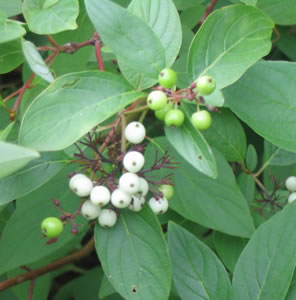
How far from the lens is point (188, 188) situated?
1.36m

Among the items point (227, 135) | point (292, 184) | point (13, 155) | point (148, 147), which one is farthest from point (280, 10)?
point (13, 155)

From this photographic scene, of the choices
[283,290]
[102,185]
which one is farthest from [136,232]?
[283,290]

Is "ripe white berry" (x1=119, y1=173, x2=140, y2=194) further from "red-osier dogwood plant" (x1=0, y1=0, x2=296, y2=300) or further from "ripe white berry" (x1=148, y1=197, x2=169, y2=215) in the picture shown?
"ripe white berry" (x1=148, y1=197, x2=169, y2=215)

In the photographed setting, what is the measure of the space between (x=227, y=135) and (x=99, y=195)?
68 cm

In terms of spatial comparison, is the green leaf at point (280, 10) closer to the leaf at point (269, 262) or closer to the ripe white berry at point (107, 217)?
the leaf at point (269, 262)

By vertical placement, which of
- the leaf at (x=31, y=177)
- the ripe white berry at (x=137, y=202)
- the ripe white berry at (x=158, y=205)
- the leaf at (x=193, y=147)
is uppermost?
the leaf at (x=193, y=147)

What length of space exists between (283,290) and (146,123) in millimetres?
1024

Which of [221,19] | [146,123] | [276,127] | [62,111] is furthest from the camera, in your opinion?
[146,123]

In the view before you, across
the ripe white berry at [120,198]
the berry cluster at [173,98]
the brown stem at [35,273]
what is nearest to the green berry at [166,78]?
the berry cluster at [173,98]

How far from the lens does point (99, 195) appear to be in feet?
3.34

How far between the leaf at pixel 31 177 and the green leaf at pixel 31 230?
256mm

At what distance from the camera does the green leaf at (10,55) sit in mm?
1230

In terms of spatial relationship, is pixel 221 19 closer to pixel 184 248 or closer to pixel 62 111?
pixel 62 111

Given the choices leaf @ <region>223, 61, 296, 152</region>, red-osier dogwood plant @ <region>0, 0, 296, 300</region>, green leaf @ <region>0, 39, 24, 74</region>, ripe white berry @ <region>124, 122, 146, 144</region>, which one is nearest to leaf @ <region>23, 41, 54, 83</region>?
red-osier dogwood plant @ <region>0, 0, 296, 300</region>
